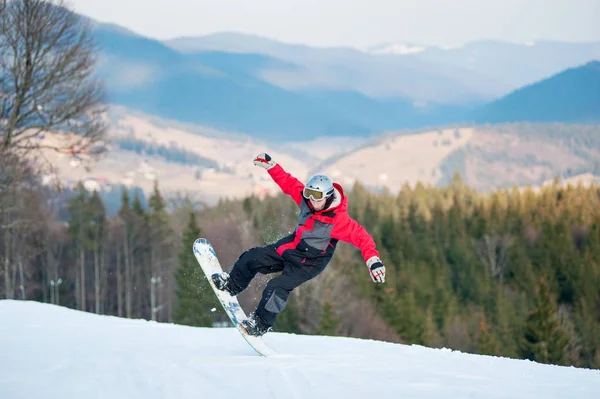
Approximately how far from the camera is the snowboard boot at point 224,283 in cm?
813

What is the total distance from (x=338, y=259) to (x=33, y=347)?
37641 mm

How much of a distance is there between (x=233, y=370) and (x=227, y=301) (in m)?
2.06

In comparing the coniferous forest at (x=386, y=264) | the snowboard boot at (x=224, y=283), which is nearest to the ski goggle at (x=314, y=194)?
the snowboard boot at (x=224, y=283)

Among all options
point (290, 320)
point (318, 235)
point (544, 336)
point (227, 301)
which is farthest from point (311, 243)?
point (290, 320)

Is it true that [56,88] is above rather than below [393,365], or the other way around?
above

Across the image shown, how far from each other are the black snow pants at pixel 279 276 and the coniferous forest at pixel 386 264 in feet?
11.5

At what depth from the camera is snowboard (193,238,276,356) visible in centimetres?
736

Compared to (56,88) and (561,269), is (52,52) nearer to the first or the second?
(56,88)

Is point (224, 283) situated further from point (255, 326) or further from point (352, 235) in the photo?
point (352, 235)

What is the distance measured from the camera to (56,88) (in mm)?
21344

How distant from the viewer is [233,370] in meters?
6.21

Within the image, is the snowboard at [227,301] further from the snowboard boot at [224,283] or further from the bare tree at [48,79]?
the bare tree at [48,79]

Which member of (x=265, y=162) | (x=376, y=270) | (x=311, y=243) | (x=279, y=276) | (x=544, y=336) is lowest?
(x=544, y=336)

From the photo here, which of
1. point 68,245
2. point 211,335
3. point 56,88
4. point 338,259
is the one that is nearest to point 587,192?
point 338,259
